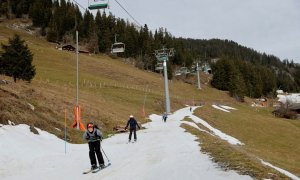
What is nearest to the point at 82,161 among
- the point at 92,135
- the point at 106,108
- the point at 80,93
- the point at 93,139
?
the point at 93,139

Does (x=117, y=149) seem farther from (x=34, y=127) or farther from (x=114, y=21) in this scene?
(x=114, y=21)

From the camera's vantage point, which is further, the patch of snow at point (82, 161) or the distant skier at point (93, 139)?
the distant skier at point (93, 139)

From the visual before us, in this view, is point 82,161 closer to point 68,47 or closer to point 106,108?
point 106,108

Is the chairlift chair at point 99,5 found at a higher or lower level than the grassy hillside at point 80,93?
higher

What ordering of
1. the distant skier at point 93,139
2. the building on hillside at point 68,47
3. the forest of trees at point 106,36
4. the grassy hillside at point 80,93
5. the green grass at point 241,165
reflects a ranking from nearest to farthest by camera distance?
the green grass at point 241,165, the distant skier at point 93,139, the grassy hillside at point 80,93, the building on hillside at point 68,47, the forest of trees at point 106,36

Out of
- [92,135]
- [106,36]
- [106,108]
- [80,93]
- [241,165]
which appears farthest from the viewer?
[106,36]

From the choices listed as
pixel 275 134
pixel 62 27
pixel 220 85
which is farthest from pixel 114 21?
pixel 275 134

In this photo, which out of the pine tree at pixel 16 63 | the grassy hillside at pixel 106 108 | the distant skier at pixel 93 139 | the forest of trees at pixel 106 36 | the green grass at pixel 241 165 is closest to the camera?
the green grass at pixel 241 165

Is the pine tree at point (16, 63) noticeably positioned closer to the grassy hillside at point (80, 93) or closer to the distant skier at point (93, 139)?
the grassy hillside at point (80, 93)

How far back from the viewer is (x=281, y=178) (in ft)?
37.3

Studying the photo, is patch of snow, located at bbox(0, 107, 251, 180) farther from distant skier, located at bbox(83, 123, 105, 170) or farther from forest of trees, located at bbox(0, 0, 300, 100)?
forest of trees, located at bbox(0, 0, 300, 100)

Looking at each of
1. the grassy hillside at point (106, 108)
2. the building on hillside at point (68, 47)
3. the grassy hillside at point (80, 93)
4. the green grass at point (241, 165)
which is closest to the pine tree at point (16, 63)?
the grassy hillside at point (80, 93)

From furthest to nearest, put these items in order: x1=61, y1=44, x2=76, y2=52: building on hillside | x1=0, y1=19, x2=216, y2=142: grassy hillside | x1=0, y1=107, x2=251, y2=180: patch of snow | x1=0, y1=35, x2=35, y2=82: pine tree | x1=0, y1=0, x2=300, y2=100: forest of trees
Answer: x1=0, y1=0, x2=300, y2=100: forest of trees → x1=61, y1=44, x2=76, y2=52: building on hillside → x1=0, y1=35, x2=35, y2=82: pine tree → x1=0, y1=19, x2=216, y2=142: grassy hillside → x1=0, y1=107, x2=251, y2=180: patch of snow

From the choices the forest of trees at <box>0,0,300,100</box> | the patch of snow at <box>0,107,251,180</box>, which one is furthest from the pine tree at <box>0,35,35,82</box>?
the forest of trees at <box>0,0,300,100</box>
